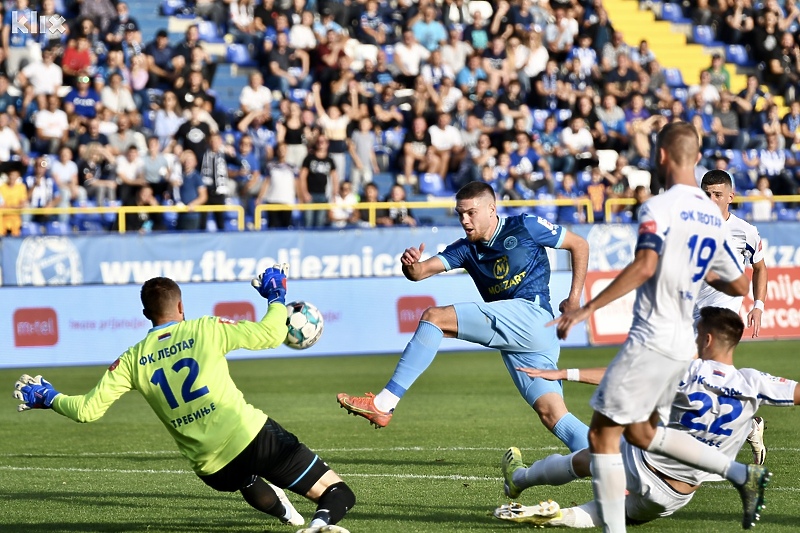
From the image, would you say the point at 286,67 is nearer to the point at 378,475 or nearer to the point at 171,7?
the point at 171,7

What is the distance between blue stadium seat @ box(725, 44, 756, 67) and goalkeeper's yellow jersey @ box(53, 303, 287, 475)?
2773 cm

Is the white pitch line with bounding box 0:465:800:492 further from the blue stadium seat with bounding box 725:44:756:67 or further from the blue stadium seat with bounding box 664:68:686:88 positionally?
the blue stadium seat with bounding box 725:44:756:67

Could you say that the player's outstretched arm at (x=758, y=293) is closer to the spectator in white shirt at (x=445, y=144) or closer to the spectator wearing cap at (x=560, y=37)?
the spectator in white shirt at (x=445, y=144)

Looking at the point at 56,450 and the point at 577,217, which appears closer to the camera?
the point at 56,450

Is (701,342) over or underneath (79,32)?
underneath

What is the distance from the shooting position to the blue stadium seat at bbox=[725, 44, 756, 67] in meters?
32.5

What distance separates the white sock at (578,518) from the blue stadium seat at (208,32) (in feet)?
68.9

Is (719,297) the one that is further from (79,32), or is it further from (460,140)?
(79,32)

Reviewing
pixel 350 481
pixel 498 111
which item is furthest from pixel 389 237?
pixel 350 481

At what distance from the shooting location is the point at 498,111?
26375mm

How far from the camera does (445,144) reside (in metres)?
25.3

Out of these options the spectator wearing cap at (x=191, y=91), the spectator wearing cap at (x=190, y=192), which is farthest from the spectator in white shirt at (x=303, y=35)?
the spectator wearing cap at (x=190, y=192)

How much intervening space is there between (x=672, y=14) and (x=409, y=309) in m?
16.2

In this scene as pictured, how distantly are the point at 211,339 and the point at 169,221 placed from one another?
16020mm
